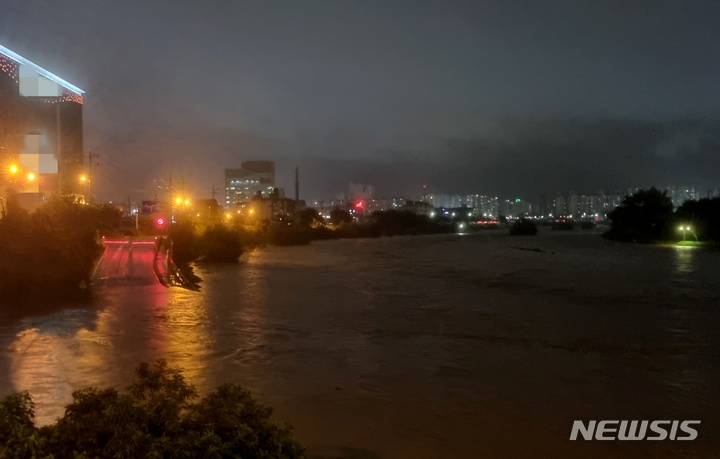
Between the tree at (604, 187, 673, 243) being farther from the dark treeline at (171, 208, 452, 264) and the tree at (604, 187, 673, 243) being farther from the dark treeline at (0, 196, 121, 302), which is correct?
the dark treeline at (0, 196, 121, 302)

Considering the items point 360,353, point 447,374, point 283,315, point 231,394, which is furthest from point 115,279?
point 231,394

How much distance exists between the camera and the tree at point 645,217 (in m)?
86.2

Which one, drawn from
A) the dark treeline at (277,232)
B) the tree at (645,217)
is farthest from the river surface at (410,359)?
the tree at (645,217)

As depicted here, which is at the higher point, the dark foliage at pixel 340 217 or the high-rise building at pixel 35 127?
the high-rise building at pixel 35 127

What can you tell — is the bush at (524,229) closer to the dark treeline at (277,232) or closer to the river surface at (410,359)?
the dark treeline at (277,232)

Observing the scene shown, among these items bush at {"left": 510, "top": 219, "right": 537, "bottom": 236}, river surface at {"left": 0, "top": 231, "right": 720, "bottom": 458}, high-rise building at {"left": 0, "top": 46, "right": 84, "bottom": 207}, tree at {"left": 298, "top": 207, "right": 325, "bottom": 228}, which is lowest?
river surface at {"left": 0, "top": 231, "right": 720, "bottom": 458}

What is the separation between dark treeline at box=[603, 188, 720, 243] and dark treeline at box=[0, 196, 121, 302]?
225 ft

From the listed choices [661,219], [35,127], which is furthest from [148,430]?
[661,219]

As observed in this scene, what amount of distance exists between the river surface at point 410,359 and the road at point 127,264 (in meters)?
0.93

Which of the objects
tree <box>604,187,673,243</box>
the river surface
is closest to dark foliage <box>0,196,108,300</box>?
the river surface

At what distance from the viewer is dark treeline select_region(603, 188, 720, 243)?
77.5 meters

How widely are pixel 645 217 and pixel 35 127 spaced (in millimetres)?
Answer: 75537

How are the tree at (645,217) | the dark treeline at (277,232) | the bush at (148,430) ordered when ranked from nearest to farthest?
the bush at (148,430) → the dark treeline at (277,232) → the tree at (645,217)

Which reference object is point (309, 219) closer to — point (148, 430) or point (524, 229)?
point (524, 229)
